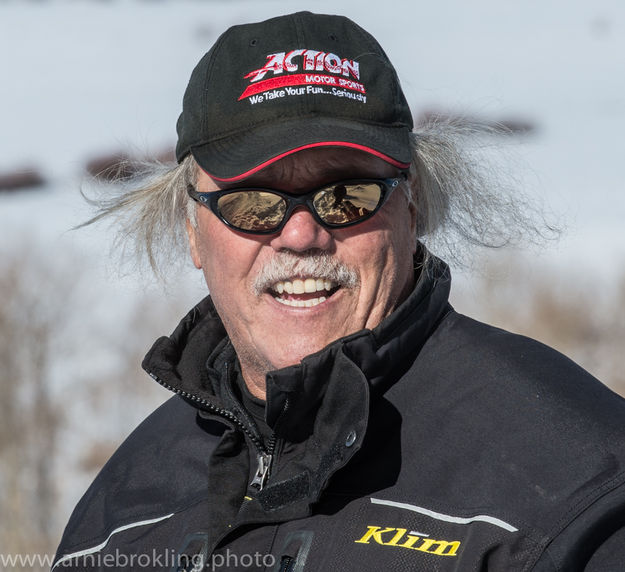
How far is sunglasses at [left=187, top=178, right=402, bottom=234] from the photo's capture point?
1.95 m

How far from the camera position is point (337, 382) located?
5.92ft

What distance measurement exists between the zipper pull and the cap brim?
0.61 metres

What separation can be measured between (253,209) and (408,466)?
65 cm

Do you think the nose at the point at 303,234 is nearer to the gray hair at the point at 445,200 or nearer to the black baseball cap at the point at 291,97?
the black baseball cap at the point at 291,97

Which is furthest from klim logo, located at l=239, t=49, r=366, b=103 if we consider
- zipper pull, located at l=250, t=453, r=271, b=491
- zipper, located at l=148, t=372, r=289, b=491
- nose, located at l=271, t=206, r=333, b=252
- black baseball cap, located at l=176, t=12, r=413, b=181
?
zipper pull, located at l=250, t=453, r=271, b=491

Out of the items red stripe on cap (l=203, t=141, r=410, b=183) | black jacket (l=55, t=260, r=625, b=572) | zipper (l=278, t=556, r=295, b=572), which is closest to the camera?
black jacket (l=55, t=260, r=625, b=572)

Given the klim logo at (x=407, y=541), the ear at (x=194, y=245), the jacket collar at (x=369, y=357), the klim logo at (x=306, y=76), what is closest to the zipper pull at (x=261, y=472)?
the jacket collar at (x=369, y=357)

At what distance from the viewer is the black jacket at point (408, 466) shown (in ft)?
5.18

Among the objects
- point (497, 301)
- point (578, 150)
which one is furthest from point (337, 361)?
point (578, 150)

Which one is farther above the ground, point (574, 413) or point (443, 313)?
point (443, 313)

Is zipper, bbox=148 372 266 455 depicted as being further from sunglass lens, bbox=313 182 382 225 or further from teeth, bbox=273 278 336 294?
sunglass lens, bbox=313 182 382 225

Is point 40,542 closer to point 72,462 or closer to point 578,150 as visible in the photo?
point 72,462

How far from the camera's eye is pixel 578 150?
12.1 m

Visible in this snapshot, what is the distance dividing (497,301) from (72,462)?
7.20 metres
